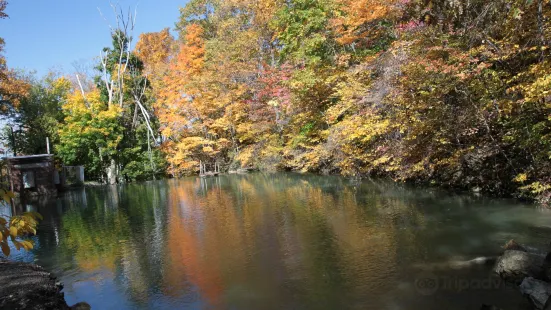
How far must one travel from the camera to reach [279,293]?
5.84 m

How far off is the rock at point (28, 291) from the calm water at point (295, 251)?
69 cm

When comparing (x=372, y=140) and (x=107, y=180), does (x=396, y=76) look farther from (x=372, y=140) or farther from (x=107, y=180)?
(x=107, y=180)

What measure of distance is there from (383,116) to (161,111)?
19806mm

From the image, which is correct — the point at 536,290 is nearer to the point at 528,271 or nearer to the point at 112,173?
the point at 528,271

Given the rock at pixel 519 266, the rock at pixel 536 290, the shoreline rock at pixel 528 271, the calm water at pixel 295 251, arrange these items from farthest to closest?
the calm water at pixel 295 251 → the rock at pixel 519 266 → the shoreline rock at pixel 528 271 → the rock at pixel 536 290

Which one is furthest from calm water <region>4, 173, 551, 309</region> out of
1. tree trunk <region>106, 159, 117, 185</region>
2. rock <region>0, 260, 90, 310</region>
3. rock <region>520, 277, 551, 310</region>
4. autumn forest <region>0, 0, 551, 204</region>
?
tree trunk <region>106, 159, 117, 185</region>

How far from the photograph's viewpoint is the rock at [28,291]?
4883 millimetres

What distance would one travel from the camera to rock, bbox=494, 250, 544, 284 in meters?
A: 5.41

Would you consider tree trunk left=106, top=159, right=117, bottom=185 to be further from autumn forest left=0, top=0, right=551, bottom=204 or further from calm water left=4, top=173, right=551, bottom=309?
calm water left=4, top=173, right=551, bottom=309

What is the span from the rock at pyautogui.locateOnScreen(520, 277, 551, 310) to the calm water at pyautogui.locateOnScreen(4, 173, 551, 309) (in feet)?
0.59

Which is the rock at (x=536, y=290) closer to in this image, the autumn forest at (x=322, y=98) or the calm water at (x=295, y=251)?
the calm water at (x=295, y=251)

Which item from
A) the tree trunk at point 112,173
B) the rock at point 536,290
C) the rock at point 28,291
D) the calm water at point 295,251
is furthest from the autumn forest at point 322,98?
the rock at point 28,291

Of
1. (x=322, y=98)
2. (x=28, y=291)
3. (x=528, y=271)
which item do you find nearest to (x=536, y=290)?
(x=528, y=271)

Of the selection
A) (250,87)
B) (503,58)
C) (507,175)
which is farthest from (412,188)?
(250,87)
